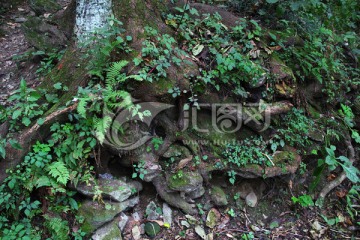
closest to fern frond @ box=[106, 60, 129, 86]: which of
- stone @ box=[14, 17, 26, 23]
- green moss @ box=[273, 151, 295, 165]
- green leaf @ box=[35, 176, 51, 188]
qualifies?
green leaf @ box=[35, 176, 51, 188]

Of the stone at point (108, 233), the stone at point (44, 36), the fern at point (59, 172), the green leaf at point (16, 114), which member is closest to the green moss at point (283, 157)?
the stone at point (108, 233)

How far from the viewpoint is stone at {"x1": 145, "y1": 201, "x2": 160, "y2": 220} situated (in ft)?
14.8

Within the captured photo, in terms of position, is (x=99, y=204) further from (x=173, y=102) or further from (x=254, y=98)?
(x=254, y=98)

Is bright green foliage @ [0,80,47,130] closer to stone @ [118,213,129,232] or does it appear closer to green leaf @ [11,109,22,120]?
green leaf @ [11,109,22,120]

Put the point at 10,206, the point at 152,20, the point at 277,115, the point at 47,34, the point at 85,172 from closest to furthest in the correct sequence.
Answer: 1. the point at 10,206
2. the point at 85,172
3. the point at 152,20
4. the point at 277,115
5. the point at 47,34

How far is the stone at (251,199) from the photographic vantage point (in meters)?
5.11

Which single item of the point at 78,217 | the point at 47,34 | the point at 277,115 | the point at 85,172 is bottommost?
the point at 78,217

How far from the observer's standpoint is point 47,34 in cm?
577

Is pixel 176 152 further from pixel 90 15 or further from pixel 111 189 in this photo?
pixel 90 15

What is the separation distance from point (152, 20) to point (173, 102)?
54.9 inches

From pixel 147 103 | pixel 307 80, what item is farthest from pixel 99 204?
pixel 307 80

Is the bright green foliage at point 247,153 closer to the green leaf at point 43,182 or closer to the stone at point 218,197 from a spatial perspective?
the stone at point 218,197

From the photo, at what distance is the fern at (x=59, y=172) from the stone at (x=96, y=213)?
54cm

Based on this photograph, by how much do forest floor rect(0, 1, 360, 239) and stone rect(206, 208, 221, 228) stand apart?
0.06 m
